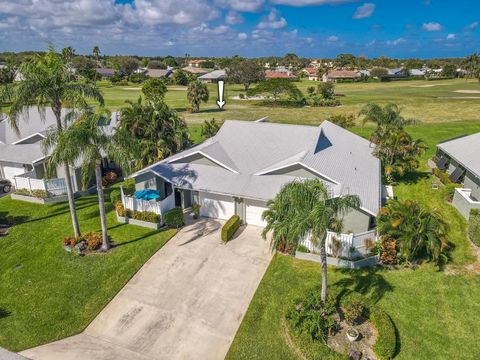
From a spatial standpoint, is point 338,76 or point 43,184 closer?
point 43,184

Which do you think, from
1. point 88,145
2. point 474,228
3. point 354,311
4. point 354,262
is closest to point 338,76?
point 474,228

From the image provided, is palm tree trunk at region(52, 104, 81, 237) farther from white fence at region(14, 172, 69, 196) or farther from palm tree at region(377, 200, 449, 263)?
palm tree at region(377, 200, 449, 263)

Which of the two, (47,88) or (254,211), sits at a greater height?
(47,88)

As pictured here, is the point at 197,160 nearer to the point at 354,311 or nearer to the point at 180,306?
the point at 180,306

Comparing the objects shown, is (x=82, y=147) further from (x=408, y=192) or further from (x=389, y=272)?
(x=408, y=192)

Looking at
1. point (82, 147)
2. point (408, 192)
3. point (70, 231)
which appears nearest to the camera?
point (82, 147)

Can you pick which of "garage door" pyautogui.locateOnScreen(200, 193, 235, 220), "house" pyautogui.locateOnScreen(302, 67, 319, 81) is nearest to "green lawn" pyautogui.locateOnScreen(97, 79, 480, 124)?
"garage door" pyautogui.locateOnScreen(200, 193, 235, 220)

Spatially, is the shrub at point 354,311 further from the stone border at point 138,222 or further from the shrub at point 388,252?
the stone border at point 138,222

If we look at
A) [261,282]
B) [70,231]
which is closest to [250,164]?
[261,282]

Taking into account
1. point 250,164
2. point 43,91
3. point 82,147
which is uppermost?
point 43,91
